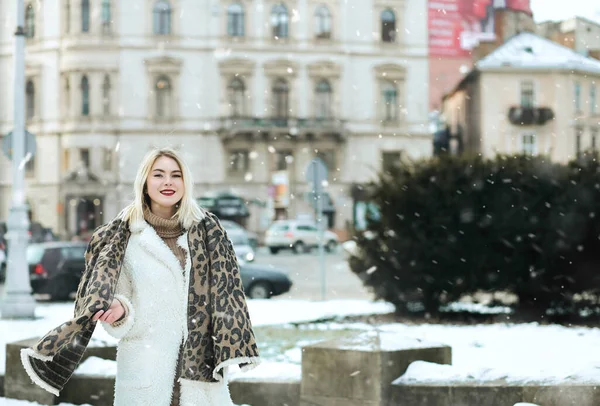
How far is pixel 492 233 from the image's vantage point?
38.6ft

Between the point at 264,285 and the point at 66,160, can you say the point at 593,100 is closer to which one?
the point at 66,160

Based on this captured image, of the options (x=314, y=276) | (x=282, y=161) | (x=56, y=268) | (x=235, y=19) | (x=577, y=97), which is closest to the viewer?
(x=56, y=268)

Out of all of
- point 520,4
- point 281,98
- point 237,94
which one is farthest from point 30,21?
point 520,4

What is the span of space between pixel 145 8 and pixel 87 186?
1031 centimetres

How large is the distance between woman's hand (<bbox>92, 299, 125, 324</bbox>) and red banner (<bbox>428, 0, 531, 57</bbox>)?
108 feet

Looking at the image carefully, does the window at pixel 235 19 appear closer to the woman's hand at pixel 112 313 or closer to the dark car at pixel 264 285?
the dark car at pixel 264 285

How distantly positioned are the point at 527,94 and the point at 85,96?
24396mm

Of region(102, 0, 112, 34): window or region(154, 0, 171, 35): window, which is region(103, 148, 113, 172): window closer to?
region(102, 0, 112, 34): window

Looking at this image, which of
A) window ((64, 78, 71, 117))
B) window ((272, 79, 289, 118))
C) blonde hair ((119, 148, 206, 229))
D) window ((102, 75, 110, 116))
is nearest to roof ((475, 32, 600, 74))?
window ((272, 79, 289, 118))

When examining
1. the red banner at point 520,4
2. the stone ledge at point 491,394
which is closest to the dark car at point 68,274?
the red banner at point 520,4

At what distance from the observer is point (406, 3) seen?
57.1m

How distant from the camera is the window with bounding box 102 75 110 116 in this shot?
180 feet

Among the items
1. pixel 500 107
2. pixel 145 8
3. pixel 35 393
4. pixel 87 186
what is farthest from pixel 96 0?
pixel 35 393

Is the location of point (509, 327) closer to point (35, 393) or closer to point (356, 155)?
point (35, 393)
